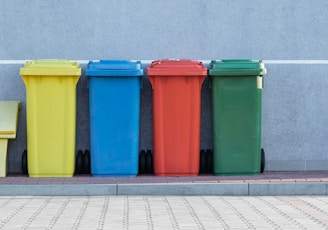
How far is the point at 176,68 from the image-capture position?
1275cm

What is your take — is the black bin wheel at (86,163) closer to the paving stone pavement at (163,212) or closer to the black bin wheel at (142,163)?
the black bin wheel at (142,163)

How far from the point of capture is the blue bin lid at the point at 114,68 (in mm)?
12656

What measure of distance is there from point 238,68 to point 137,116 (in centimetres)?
144

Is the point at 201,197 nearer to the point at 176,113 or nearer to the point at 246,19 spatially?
the point at 176,113

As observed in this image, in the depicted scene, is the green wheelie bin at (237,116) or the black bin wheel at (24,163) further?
the black bin wheel at (24,163)

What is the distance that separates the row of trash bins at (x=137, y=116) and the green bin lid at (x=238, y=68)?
Result: 1cm

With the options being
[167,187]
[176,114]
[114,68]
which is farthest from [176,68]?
[167,187]

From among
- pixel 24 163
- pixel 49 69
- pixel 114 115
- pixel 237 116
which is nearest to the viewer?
pixel 49 69

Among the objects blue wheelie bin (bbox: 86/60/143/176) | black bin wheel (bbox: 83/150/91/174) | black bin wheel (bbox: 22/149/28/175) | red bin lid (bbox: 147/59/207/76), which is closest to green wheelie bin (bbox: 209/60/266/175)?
red bin lid (bbox: 147/59/207/76)

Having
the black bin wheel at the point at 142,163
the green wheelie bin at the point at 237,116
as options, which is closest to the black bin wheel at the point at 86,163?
the black bin wheel at the point at 142,163

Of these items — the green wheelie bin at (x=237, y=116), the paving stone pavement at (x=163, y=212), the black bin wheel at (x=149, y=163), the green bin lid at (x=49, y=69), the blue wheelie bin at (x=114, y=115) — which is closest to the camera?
the paving stone pavement at (x=163, y=212)

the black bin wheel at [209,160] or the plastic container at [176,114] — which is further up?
the plastic container at [176,114]

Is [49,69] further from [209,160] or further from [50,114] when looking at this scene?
[209,160]

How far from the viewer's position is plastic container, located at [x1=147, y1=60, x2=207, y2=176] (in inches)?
503
